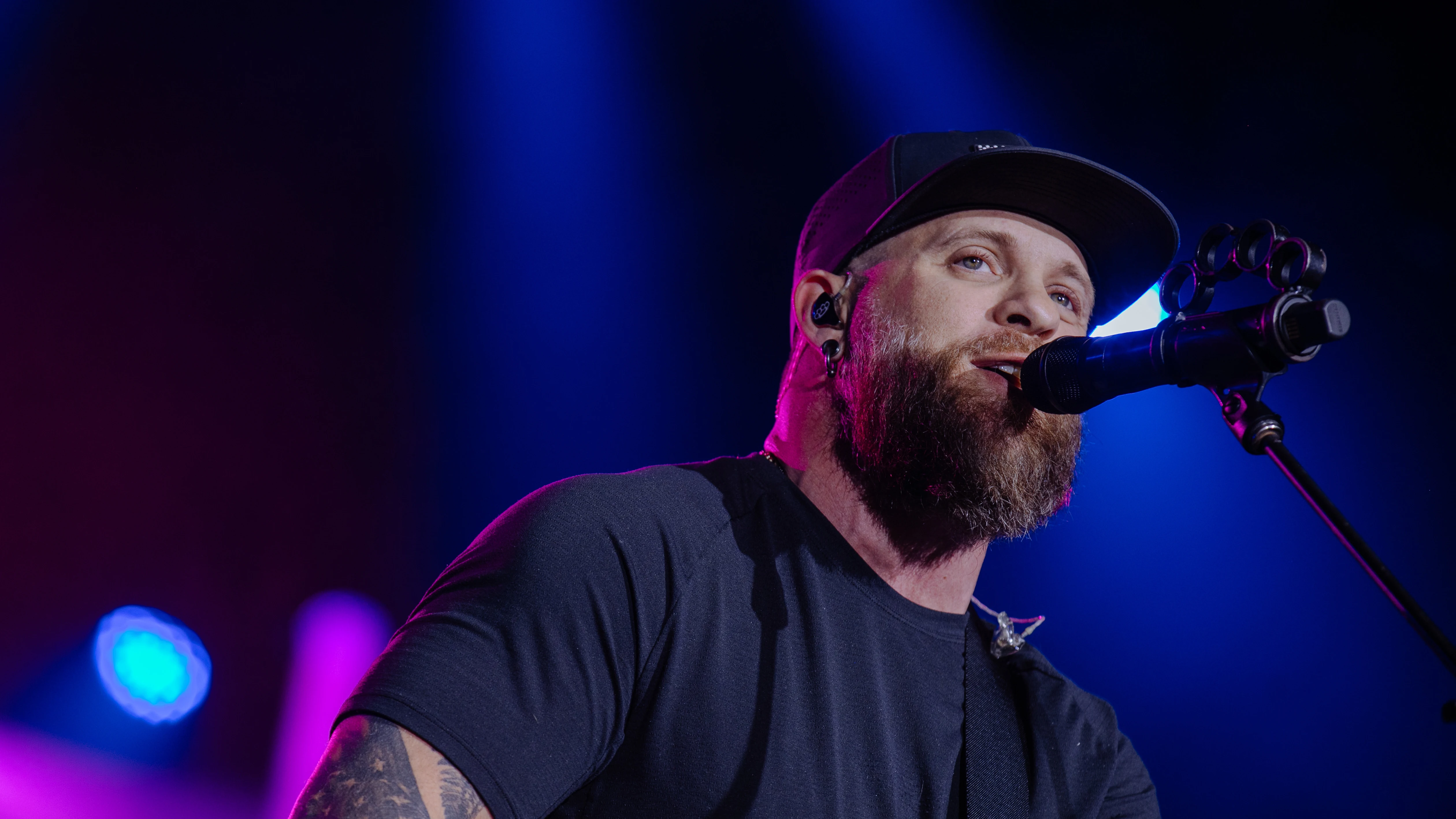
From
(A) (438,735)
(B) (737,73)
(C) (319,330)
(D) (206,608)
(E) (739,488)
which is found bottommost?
(D) (206,608)

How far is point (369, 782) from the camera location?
1077 mm

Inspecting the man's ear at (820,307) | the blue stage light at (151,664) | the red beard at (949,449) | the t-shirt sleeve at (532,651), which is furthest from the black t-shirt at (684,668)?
the blue stage light at (151,664)

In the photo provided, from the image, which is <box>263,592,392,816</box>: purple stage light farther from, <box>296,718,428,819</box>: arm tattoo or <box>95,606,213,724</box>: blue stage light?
<box>296,718,428,819</box>: arm tattoo

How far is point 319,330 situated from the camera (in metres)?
3.62

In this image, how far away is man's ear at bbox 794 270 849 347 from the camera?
215 centimetres

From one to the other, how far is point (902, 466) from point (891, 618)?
0.32 metres

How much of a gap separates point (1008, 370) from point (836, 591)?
22.7 inches

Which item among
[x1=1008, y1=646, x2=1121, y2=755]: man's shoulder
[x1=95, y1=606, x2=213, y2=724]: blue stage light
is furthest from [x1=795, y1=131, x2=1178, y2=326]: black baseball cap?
[x1=95, y1=606, x2=213, y2=724]: blue stage light

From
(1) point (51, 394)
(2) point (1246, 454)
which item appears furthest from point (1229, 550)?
(1) point (51, 394)

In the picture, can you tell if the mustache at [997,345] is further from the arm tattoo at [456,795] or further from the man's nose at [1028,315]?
the arm tattoo at [456,795]

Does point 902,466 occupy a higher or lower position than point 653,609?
higher

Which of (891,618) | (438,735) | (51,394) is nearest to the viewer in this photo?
(438,735)

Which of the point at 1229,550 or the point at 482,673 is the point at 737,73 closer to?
the point at 1229,550

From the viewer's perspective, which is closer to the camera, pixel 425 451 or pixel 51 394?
pixel 51 394
